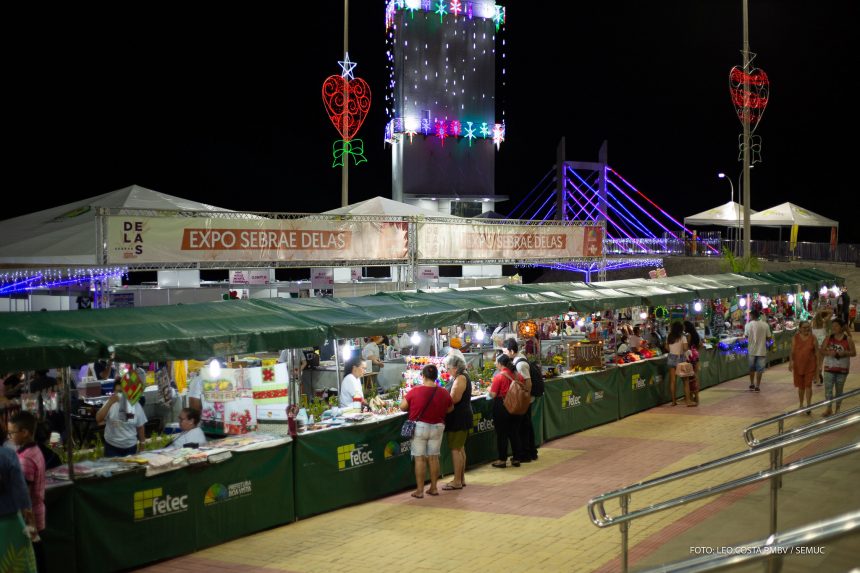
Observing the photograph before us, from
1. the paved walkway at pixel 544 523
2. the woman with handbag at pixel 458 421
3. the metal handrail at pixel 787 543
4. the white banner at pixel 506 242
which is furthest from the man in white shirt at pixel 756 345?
the metal handrail at pixel 787 543

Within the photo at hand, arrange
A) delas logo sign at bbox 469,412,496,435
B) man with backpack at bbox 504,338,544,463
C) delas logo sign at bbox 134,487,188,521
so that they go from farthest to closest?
delas logo sign at bbox 469,412,496,435, man with backpack at bbox 504,338,544,463, delas logo sign at bbox 134,487,188,521

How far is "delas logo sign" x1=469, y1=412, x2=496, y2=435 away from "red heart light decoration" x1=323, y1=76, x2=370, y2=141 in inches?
419

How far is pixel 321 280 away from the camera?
2275 centimetres

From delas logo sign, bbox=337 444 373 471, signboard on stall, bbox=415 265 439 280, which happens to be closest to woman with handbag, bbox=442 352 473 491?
delas logo sign, bbox=337 444 373 471

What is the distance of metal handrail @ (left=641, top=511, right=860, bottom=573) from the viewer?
297cm

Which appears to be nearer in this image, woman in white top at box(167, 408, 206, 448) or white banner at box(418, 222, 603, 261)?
woman in white top at box(167, 408, 206, 448)

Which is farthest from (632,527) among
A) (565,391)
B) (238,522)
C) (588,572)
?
(565,391)

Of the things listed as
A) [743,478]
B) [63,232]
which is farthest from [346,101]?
[743,478]

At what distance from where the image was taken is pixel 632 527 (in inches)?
340

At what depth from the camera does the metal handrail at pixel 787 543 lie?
2.97 metres

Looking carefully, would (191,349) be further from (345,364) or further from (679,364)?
Result: (679,364)

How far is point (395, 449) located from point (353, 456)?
0.80m

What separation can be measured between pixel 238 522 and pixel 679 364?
11091 mm

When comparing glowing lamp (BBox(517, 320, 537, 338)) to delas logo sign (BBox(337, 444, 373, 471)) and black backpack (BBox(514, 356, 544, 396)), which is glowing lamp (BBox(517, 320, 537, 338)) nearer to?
black backpack (BBox(514, 356, 544, 396))
